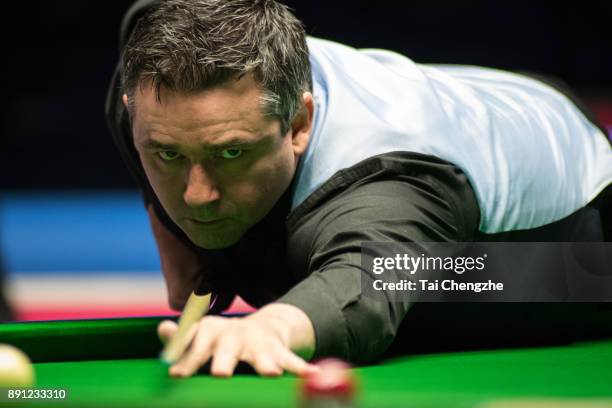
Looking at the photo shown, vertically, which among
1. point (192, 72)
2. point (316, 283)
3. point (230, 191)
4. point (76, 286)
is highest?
point (192, 72)

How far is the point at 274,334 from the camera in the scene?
198 centimetres

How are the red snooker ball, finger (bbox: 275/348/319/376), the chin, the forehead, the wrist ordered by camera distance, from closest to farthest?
the red snooker ball
finger (bbox: 275/348/319/376)
the wrist
the forehead
the chin

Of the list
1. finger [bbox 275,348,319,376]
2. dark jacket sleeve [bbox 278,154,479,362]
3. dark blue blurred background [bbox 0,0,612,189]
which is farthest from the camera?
dark blue blurred background [bbox 0,0,612,189]

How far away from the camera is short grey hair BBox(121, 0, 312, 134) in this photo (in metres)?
2.36

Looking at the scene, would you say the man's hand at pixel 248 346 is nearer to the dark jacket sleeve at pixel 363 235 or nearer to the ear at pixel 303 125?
the dark jacket sleeve at pixel 363 235

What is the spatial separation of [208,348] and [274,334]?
13 cm

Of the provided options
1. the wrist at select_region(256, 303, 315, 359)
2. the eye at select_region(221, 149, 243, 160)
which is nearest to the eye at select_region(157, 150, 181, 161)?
the eye at select_region(221, 149, 243, 160)

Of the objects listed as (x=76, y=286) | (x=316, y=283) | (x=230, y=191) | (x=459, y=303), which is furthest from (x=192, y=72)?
(x=76, y=286)

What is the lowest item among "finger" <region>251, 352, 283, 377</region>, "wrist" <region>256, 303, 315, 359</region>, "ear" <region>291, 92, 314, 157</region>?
"finger" <region>251, 352, 283, 377</region>

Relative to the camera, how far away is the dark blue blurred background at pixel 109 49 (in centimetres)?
838

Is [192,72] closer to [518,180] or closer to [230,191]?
[230,191]

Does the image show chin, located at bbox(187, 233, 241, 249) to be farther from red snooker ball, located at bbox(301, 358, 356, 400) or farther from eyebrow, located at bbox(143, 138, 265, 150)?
red snooker ball, located at bbox(301, 358, 356, 400)

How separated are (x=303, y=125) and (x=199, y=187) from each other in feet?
1.28

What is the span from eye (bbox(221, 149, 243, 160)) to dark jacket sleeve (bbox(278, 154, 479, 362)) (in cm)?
27
